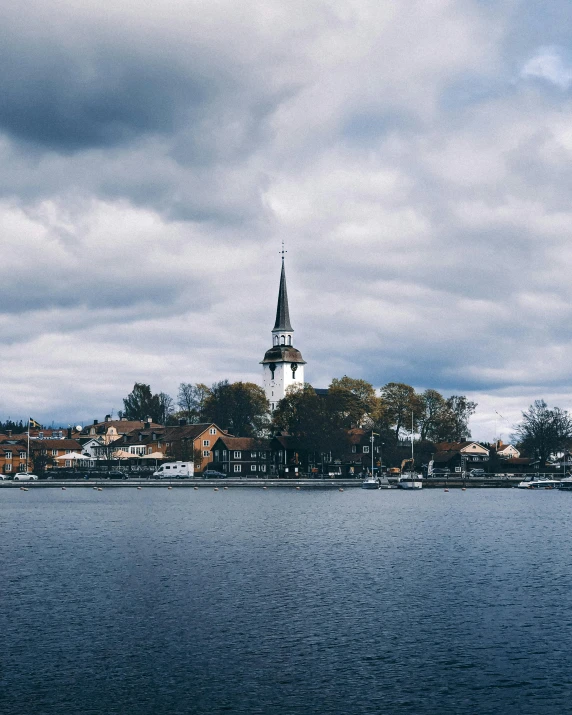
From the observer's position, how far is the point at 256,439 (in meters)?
198

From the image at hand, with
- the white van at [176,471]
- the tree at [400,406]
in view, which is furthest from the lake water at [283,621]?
the tree at [400,406]

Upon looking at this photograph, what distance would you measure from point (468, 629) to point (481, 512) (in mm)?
74288

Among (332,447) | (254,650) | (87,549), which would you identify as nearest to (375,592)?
(254,650)

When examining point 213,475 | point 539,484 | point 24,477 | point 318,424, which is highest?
point 318,424

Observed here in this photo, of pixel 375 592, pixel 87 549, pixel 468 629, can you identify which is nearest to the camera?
pixel 468 629

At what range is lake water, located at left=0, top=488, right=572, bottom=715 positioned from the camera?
28031mm

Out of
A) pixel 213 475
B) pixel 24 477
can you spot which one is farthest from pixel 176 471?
pixel 24 477

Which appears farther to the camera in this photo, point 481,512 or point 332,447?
point 332,447

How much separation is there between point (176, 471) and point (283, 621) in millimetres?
140861

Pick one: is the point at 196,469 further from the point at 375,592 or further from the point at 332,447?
the point at 375,592

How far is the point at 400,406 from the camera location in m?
197

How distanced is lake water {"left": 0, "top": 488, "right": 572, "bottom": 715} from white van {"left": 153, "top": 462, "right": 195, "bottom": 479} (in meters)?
95.4

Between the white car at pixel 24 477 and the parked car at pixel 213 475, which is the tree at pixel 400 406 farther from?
the white car at pixel 24 477

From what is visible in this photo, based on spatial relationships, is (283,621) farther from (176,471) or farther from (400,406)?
(400,406)
